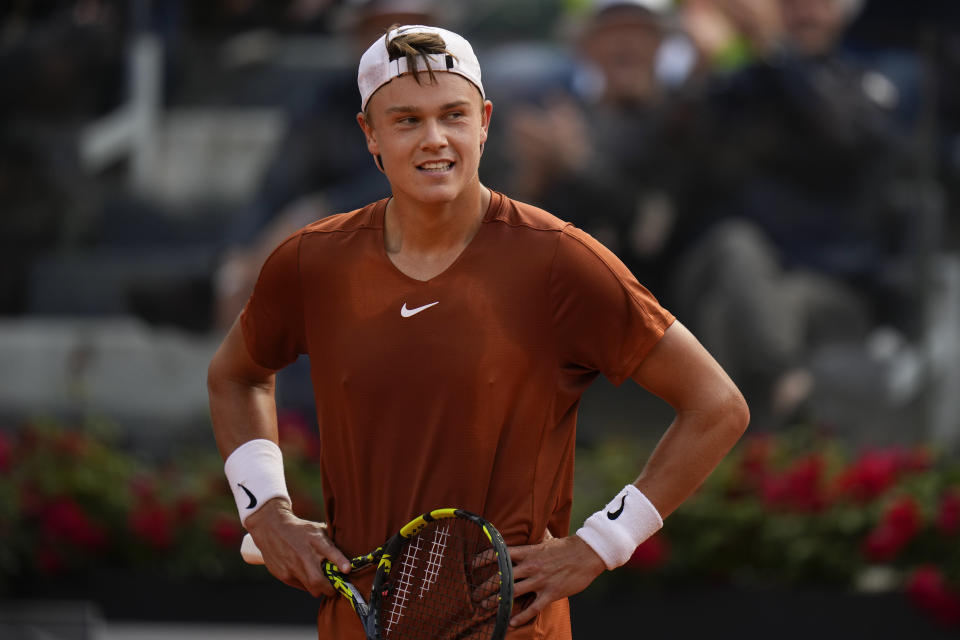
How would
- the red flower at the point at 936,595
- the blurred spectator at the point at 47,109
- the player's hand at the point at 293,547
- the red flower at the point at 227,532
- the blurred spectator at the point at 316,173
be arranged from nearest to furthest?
1. the player's hand at the point at 293,547
2. the red flower at the point at 936,595
3. the red flower at the point at 227,532
4. the blurred spectator at the point at 316,173
5. the blurred spectator at the point at 47,109

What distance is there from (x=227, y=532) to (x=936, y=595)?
3.29 m

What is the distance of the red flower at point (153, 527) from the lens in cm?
629

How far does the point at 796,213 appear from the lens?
727 cm

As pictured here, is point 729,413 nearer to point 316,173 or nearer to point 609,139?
point 609,139

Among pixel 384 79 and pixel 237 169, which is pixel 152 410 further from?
pixel 384 79

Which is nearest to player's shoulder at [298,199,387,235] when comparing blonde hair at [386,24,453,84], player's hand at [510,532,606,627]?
blonde hair at [386,24,453,84]

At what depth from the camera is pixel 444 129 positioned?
2.41m

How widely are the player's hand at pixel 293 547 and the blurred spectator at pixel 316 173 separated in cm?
514

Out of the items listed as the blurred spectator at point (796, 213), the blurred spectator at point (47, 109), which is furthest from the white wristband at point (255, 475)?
the blurred spectator at point (47, 109)

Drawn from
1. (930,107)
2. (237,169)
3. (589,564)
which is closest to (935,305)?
(930,107)

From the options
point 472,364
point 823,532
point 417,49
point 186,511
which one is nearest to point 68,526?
point 186,511

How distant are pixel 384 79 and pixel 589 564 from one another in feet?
3.28

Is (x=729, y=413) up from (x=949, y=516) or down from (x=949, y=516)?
up

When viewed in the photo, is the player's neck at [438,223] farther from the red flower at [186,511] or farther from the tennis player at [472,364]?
the red flower at [186,511]
